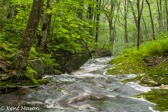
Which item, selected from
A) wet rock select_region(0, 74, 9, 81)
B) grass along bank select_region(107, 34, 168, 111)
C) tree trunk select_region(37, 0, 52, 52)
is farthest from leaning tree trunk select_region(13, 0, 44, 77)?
grass along bank select_region(107, 34, 168, 111)

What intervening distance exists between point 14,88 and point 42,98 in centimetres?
111

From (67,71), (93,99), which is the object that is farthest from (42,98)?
(67,71)

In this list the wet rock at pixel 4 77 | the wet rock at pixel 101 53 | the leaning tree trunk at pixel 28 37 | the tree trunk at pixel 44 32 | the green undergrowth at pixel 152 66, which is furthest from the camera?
the wet rock at pixel 101 53

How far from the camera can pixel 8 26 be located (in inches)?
344

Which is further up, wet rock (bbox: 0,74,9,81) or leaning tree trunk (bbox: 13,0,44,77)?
leaning tree trunk (bbox: 13,0,44,77)

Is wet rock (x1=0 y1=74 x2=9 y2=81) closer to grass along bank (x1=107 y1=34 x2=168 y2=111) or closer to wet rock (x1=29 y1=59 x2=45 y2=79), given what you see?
wet rock (x1=29 y1=59 x2=45 y2=79)

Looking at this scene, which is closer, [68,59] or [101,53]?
[68,59]

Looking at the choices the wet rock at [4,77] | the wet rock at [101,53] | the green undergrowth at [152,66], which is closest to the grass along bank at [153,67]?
the green undergrowth at [152,66]

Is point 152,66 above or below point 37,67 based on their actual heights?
below

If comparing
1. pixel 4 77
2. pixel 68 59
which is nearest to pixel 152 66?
pixel 68 59

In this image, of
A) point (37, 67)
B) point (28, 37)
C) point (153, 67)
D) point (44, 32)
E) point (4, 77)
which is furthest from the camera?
point (44, 32)

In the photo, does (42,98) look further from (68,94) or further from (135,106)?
(135,106)

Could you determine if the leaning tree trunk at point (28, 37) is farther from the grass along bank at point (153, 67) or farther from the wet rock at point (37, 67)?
the grass along bank at point (153, 67)

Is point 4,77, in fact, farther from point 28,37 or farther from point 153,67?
point 153,67
